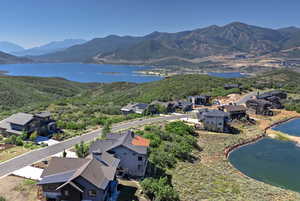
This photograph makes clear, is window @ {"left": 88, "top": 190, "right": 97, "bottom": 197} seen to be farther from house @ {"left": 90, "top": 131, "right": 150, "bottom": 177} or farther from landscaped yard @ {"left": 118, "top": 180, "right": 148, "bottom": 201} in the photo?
house @ {"left": 90, "top": 131, "right": 150, "bottom": 177}

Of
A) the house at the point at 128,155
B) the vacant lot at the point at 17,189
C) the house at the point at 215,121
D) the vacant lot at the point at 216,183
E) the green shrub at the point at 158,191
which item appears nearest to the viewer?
the vacant lot at the point at 17,189

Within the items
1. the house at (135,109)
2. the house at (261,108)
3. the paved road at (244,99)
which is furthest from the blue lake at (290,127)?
the house at (135,109)

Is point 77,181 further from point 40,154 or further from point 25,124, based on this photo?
point 25,124

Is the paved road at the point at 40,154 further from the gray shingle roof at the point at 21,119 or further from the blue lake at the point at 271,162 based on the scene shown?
the blue lake at the point at 271,162

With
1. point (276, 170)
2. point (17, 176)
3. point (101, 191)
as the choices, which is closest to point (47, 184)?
point (101, 191)

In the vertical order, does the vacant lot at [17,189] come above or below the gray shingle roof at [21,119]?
below

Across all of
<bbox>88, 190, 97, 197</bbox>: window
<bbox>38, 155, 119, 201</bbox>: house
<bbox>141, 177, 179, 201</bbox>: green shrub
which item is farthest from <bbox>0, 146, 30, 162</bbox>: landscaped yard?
<bbox>141, 177, 179, 201</bbox>: green shrub

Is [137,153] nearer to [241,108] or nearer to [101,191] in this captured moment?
[101,191]
